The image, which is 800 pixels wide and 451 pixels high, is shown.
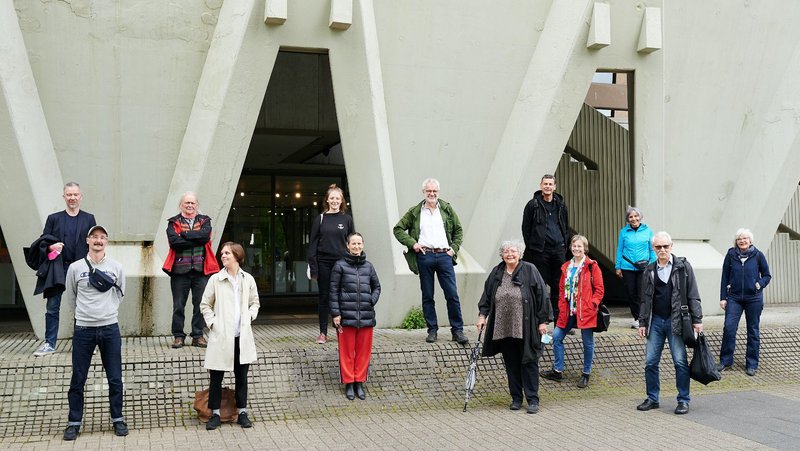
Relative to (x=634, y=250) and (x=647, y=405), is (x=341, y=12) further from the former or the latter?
(x=647, y=405)

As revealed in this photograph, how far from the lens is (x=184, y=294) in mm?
8875

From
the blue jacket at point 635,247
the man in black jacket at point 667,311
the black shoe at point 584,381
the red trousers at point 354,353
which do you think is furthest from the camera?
the blue jacket at point 635,247

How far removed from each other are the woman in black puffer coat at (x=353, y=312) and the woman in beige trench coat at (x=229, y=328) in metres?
1.05

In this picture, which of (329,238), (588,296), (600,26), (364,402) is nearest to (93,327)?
(364,402)

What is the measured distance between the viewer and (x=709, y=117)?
42.5 ft

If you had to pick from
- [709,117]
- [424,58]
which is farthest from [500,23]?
[709,117]

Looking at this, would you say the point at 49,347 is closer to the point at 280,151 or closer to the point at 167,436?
the point at 167,436

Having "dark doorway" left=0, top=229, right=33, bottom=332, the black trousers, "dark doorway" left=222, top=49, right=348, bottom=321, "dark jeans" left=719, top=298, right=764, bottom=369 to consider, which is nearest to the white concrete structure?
"dark jeans" left=719, top=298, right=764, bottom=369

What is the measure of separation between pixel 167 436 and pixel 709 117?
9624 mm

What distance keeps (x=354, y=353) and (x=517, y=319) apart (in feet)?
5.40

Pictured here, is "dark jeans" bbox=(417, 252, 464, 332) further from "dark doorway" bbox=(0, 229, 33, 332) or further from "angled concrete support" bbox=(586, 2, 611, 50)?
"dark doorway" bbox=(0, 229, 33, 332)

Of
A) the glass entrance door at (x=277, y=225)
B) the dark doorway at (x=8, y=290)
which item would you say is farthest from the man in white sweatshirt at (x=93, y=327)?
the glass entrance door at (x=277, y=225)

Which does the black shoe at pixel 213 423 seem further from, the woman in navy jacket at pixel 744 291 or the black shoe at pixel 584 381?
the woman in navy jacket at pixel 744 291

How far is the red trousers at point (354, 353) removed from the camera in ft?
26.9
